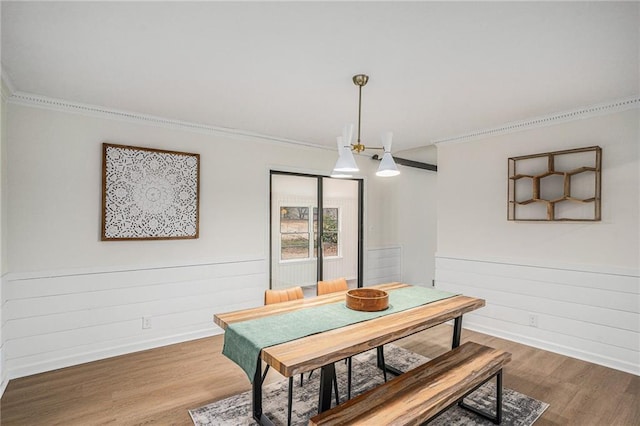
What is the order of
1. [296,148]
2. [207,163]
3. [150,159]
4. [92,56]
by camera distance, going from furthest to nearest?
[296,148]
[207,163]
[150,159]
[92,56]

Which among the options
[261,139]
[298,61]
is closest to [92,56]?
[298,61]

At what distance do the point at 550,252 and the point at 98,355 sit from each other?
4.61 meters

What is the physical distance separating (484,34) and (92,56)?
244 centimetres

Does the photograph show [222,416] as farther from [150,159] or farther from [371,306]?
[150,159]

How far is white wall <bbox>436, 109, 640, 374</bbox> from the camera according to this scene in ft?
10.2

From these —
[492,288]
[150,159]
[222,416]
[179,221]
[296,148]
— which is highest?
[296,148]

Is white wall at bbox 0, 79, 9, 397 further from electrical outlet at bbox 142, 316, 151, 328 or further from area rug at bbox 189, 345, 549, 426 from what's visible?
area rug at bbox 189, 345, 549, 426

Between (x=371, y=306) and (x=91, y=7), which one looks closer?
(x=91, y=7)

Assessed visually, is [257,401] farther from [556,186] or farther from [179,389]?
[556,186]

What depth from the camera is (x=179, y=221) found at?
12.2ft

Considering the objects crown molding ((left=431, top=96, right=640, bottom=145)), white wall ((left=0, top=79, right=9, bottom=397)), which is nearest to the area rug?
white wall ((left=0, top=79, right=9, bottom=397))

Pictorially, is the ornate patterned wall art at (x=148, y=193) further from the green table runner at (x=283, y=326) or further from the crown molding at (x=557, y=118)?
the crown molding at (x=557, y=118)

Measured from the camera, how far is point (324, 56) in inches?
87.7

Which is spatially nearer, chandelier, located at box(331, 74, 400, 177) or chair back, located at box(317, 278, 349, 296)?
chandelier, located at box(331, 74, 400, 177)
